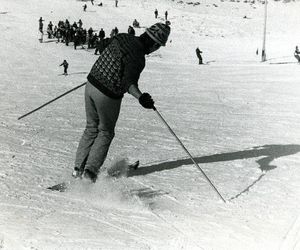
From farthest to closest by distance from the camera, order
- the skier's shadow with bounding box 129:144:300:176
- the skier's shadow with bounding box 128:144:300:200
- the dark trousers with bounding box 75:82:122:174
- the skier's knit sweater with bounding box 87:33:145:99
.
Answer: the skier's shadow with bounding box 129:144:300:176
the skier's shadow with bounding box 128:144:300:200
the dark trousers with bounding box 75:82:122:174
the skier's knit sweater with bounding box 87:33:145:99

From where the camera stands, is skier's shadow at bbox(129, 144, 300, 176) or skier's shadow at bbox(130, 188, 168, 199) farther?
skier's shadow at bbox(129, 144, 300, 176)

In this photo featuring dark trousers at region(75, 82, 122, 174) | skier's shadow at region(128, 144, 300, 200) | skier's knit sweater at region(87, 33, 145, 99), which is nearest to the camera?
skier's knit sweater at region(87, 33, 145, 99)

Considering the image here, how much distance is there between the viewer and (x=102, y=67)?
191 inches

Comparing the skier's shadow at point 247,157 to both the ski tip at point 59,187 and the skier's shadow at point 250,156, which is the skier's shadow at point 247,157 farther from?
the ski tip at point 59,187

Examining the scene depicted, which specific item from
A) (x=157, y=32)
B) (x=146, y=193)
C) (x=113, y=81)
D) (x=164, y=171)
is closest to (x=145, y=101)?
(x=113, y=81)

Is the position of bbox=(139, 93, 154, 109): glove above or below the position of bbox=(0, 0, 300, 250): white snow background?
above

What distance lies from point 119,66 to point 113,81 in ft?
0.48

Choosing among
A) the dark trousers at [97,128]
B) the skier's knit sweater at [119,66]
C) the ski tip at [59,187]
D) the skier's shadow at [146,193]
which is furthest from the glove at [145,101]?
the ski tip at [59,187]

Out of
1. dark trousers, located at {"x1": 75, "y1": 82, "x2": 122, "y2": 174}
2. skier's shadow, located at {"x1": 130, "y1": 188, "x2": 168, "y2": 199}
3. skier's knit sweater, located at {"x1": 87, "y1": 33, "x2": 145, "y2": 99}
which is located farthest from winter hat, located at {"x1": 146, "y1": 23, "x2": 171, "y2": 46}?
skier's shadow, located at {"x1": 130, "y1": 188, "x2": 168, "y2": 199}

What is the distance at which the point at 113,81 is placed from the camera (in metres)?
4.76

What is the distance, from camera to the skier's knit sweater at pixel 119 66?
4.73 metres

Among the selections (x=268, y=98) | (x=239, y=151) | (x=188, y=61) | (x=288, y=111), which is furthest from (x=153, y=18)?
(x=239, y=151)

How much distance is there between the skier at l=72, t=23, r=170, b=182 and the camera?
4.73 meters

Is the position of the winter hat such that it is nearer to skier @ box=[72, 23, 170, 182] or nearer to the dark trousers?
skier @ box=[72, 23, 170, 182]
